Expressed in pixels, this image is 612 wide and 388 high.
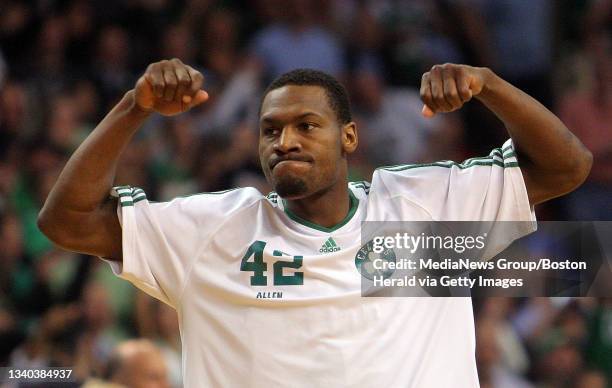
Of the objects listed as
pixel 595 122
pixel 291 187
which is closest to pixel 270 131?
pixel 291 187

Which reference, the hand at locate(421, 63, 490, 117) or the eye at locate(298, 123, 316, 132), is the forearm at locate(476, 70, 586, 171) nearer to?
the hand at locate(421, 63, 490, 117)

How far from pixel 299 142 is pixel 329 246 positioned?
1.10 ft

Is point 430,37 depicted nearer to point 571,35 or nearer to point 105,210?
point 571,35

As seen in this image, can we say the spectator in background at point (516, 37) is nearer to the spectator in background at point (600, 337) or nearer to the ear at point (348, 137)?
the spectator in background at point (600, 337)

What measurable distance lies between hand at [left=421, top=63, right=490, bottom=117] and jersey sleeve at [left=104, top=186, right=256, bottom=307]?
75 centimetres

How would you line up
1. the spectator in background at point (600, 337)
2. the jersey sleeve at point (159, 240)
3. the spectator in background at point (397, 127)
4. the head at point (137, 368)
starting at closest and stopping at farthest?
the jersey sleeve at point (159, 240) < the head at point (137, 368) < the spectator in background at point (600, 337) < the spectator in background at point (397, 127)

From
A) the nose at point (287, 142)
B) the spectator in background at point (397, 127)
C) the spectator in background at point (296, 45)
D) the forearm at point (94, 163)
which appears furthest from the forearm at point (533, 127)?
the spectator in background at point (296, 45)

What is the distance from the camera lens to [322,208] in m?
3.12

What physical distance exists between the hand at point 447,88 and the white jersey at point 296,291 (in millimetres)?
393

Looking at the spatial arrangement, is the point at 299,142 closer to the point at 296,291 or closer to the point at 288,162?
the point at 288,162

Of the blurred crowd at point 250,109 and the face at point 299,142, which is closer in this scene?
the face at point 299,142

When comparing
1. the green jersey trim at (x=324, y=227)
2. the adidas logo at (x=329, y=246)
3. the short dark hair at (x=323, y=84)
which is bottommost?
the adidas logo at (x=329, y=246)

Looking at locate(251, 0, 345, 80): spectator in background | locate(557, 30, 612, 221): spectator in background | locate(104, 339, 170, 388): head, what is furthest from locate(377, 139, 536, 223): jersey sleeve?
locate(251, 0, 345, 80): spectator in background

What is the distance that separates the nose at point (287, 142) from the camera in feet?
9.70
